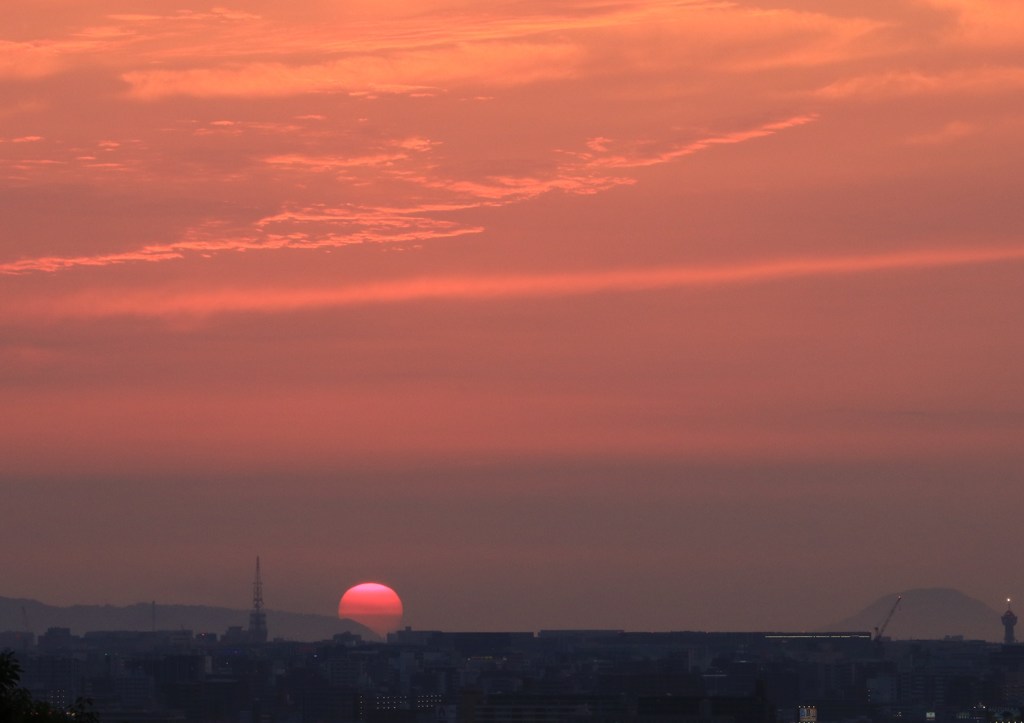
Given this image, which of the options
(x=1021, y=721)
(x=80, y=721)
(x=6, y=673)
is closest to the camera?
(x=6, y=673)

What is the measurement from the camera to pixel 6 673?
48344mm

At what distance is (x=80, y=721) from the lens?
5888 cm

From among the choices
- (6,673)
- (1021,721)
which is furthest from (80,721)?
(1021,721)

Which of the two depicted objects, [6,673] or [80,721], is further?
[80,721]

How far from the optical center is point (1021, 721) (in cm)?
19675

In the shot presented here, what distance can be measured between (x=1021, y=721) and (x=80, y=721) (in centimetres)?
14962

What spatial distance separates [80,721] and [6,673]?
1086 cm

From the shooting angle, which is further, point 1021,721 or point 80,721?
point 1021,721

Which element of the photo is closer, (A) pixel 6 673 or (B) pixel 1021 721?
(A) pixel 6 673

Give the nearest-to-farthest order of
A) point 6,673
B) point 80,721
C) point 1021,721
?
1. point 6,673
2. point 80,721
3. point 1021,721

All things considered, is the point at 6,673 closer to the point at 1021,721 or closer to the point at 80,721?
the point at 80,721

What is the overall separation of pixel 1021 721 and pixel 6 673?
160m
